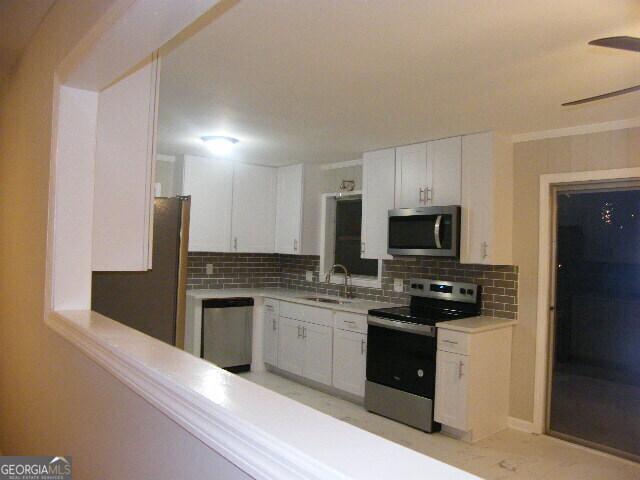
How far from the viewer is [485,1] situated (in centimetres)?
184

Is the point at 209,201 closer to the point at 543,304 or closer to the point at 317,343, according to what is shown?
the point at 317,343

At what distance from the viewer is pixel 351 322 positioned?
177 inches

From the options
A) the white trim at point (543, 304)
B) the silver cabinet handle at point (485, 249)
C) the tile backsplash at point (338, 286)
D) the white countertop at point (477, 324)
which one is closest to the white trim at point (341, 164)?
the tile backsplash at point (338, 286)

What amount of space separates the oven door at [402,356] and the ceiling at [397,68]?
5.16 ft

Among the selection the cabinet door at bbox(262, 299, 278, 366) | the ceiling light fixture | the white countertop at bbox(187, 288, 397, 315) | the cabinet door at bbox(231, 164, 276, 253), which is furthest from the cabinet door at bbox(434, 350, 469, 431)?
the cabinet door at bbox(231, 164, 276, 253)

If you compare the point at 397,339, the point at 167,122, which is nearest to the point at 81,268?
the point at 167,122

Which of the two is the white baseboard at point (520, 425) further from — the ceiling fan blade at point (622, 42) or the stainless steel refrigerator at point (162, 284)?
the ceiling fan blade at point (622, 42)

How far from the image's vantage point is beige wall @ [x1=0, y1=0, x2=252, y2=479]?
133 centimetres

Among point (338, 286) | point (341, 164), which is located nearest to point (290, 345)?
point (338, 286)

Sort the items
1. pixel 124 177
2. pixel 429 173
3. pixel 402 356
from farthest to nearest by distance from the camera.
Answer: pixel 429 173 → pixel 402 356 → pixel 124 177

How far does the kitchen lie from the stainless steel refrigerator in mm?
17

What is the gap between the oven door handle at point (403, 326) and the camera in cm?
377

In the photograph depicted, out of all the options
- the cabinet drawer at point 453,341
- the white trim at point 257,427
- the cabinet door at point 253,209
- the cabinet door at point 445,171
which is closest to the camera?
the white trim at point 257,427

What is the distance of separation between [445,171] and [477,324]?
1254 mm
